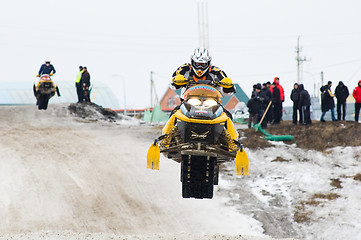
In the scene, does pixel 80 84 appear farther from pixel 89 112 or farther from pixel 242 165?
pixel 242 165

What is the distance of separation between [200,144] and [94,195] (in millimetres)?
11561

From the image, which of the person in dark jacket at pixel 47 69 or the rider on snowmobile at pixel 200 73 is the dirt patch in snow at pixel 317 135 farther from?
the rider on snowmobile at pixel 200 73

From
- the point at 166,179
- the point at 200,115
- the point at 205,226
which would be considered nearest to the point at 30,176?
the point at 166,179

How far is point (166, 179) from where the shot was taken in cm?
2041

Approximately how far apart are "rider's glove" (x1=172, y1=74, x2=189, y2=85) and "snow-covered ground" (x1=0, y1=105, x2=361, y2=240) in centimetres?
597

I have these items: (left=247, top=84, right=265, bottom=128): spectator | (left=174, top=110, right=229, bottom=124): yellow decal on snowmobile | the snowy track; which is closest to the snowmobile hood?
(left=174, top=110, right=229, bottom=124): yellow decal on snowmobile

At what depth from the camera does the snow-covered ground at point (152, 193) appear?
17016 mm

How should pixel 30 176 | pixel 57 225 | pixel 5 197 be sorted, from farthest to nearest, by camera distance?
pixel 30 176, pixel 5 197, pixel 57 225

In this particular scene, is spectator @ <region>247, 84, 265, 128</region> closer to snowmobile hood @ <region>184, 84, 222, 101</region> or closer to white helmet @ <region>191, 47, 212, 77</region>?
white helmet @ <region>191, 47, 212, 77</region>

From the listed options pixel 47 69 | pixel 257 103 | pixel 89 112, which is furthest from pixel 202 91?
pixel 89 112

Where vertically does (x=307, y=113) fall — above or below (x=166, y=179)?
above

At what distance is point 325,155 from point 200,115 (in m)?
16.0

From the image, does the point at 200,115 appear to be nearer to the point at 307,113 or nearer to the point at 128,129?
the point at 307,113

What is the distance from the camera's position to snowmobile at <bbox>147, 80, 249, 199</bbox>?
7.63 metres
